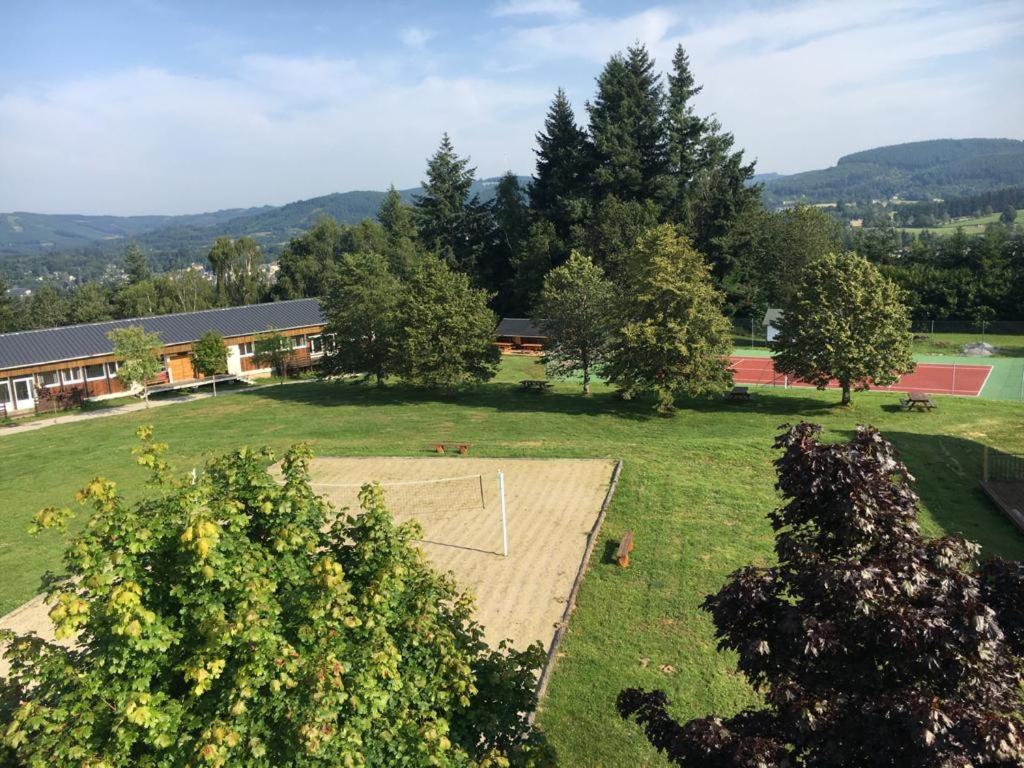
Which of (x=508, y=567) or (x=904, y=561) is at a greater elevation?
(x=904, y=561)

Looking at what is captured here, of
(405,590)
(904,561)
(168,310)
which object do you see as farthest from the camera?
(168,310)

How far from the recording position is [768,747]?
5.45 meters

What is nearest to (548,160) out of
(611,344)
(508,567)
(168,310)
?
(611,344)

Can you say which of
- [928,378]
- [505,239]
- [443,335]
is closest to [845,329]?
[928,378]

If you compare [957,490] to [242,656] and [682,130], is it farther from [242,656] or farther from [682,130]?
[682,130]

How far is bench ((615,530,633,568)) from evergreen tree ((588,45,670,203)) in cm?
4796

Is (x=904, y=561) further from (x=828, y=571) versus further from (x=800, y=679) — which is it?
(x=800, y=679)

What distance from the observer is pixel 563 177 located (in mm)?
63344

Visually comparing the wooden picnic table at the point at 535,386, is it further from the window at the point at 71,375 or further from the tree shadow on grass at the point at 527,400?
the window at the point at 71,375

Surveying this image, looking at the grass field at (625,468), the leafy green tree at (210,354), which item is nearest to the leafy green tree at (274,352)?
the leafy green tree at (210,354)

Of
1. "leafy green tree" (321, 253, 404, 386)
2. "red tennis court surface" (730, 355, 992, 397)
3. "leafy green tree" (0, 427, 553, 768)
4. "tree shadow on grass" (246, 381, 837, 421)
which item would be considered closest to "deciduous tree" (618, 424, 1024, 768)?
"leafy green tree" (0, 427, 553, 768)

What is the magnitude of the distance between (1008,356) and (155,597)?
5388 cm

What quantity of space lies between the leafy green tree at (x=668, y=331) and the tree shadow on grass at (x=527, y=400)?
1913 mm

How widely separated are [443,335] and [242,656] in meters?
29.3
